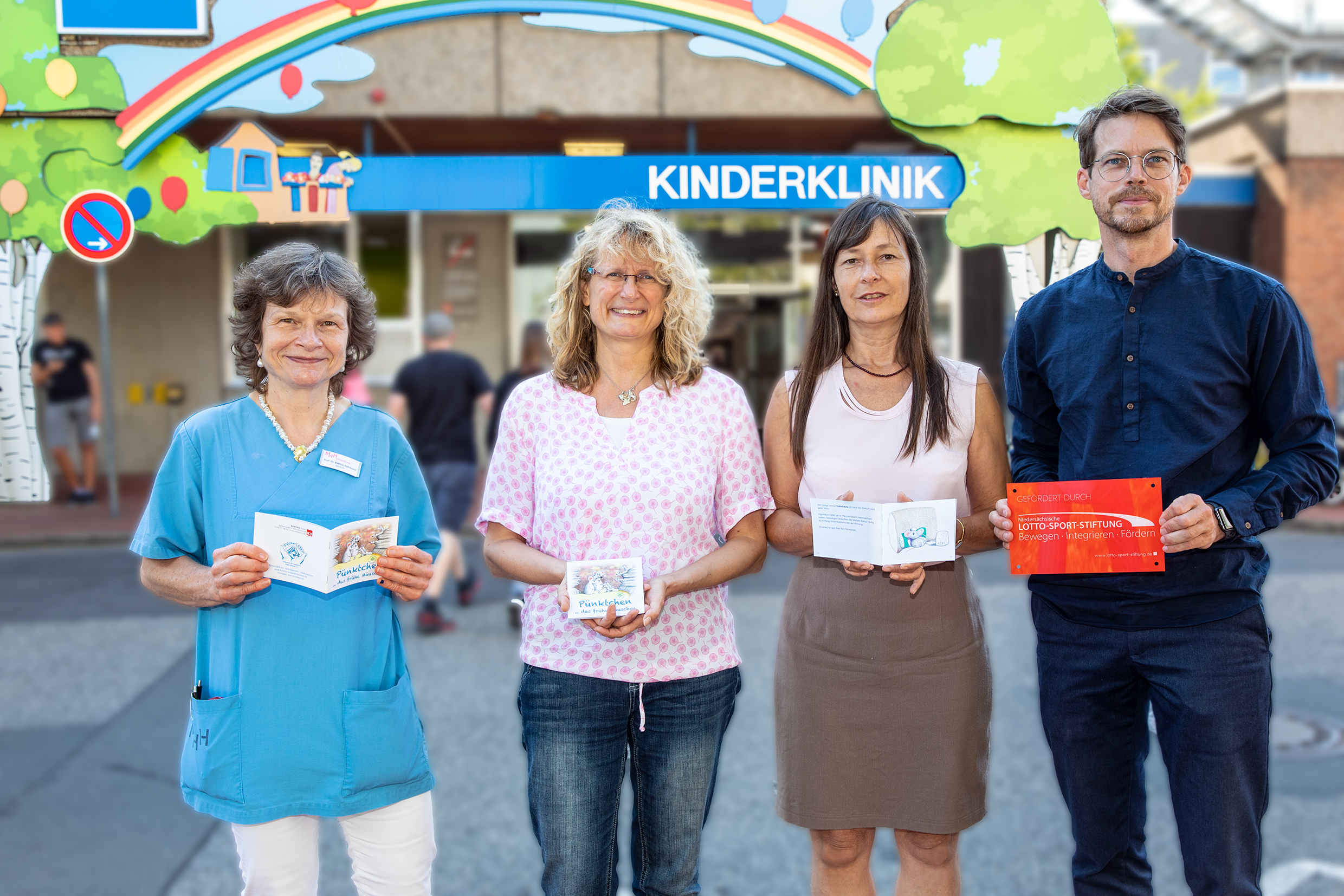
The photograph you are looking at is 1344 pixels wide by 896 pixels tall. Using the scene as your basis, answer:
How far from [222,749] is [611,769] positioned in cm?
88

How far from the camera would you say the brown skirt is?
8.21ft

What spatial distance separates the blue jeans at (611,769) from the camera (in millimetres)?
2400

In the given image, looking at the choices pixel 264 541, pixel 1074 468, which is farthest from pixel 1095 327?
pixel 264 541

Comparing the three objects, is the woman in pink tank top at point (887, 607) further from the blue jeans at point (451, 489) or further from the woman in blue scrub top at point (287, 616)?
the blue jeans at point (451, 489)

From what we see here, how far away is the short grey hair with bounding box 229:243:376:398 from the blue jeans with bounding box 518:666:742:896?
0.95 metres

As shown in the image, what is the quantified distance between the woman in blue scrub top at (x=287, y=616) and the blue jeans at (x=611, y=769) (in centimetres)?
32

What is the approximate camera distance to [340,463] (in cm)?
236

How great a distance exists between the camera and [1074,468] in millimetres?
2408

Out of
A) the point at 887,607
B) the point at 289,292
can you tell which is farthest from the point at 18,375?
the point at 887,607

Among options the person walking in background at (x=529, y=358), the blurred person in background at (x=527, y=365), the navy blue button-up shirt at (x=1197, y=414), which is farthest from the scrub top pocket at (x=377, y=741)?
the person walking in background at (x=529, y=358)

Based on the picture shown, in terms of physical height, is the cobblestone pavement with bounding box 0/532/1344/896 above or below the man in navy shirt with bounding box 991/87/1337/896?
below

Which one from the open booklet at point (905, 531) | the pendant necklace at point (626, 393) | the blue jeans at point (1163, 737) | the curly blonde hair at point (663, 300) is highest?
the curly blonde hair at point (663, 300)

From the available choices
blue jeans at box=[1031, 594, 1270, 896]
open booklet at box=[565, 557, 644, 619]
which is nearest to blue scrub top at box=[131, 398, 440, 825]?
open booklet at box=[565, 557, 644, 619]

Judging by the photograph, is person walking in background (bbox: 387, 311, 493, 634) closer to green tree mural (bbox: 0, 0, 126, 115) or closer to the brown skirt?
green tree mural (bbox: 0, 0, 126, 115)
